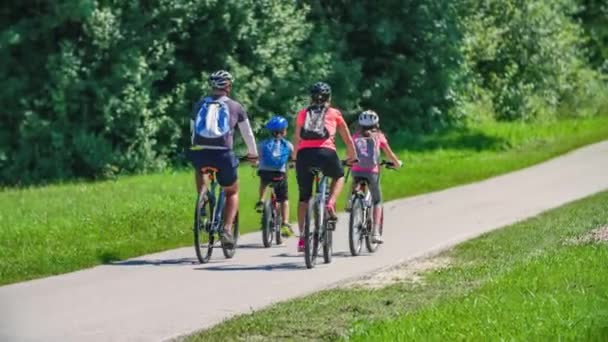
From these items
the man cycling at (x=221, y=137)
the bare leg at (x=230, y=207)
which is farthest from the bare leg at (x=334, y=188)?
the bare leg at (x=230, y=207)

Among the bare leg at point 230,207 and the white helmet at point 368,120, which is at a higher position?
the white helmet at point 368,120

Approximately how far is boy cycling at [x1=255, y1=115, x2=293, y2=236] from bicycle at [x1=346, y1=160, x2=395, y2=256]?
Result: 1.14m

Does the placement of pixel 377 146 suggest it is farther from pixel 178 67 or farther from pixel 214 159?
pixel 178 67

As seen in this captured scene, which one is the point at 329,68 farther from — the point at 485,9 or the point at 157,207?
the point at 157,207

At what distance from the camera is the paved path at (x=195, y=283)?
12.4 metres

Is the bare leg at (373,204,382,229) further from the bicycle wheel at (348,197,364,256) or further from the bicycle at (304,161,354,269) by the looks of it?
the bicycle at (304,161,354,269)

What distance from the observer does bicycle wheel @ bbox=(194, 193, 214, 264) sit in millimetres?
16344

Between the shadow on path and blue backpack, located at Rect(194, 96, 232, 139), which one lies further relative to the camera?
blue backpack, located at Rect(194, 96, 232, 139)

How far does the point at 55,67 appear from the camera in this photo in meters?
28.5

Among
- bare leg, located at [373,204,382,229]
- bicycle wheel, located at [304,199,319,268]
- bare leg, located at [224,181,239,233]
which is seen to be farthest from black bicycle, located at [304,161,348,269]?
bare leg, located at [373,204,382,229]

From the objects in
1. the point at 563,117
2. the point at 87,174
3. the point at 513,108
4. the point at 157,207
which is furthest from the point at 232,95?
the point at 563,117

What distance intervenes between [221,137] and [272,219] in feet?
6.92

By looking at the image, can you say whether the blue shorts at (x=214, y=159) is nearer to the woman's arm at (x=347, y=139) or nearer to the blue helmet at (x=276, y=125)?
the woman's arm at (x=347, y=139)

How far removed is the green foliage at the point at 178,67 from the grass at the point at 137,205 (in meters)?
1.28
